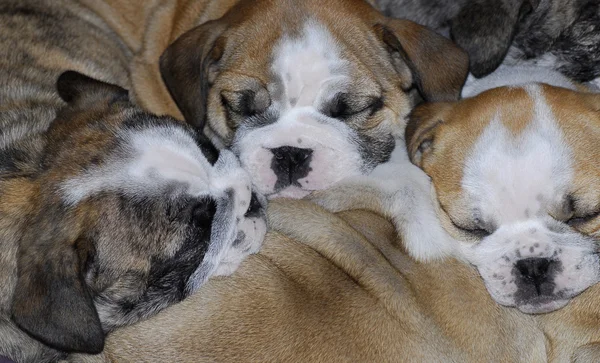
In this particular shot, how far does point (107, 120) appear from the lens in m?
3.35

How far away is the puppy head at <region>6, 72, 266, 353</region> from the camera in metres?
2.82

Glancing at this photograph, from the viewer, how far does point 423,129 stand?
3666mm

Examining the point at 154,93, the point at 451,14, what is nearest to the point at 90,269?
the point at 154,93

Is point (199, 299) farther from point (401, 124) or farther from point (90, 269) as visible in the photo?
point (401, 124)

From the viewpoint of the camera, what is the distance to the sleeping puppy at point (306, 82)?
11.8ft

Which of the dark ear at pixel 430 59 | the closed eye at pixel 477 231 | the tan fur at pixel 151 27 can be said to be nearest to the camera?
the closed eye at pixel 477 231

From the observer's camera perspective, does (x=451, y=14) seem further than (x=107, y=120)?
Yes

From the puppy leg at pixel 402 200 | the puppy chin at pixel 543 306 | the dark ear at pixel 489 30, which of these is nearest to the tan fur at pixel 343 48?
the dark ear at pixel 489 30

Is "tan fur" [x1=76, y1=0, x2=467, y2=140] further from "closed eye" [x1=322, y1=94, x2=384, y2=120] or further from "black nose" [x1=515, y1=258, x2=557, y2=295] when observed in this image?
"black nose" [x1=515, y1=258, x2=557, y2=295]

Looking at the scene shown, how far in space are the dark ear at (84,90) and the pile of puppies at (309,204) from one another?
0.04ft

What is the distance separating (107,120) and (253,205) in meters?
0.69

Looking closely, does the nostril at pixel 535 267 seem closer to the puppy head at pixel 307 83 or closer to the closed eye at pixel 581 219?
the closed eye at pixel 581 219

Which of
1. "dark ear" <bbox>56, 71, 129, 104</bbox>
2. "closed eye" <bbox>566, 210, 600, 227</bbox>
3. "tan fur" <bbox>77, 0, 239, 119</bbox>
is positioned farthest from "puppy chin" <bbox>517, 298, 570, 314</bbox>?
"tan fur" <bbox>77, 0, 239, 119</bbox>

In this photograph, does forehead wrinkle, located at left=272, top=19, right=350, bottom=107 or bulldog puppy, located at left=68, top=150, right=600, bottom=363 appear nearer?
bulldog puppy, located at left=68, top=150, right=600, bottom=363
